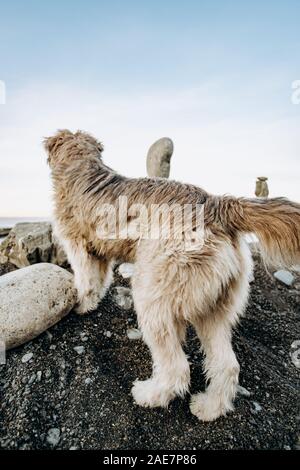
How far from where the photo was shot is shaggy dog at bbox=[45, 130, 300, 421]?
9.41 feet

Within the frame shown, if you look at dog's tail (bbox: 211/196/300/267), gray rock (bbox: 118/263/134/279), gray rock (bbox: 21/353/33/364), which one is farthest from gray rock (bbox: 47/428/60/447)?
gray rock (bbox: 118/263/134/279)

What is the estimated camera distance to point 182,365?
10.2 ft

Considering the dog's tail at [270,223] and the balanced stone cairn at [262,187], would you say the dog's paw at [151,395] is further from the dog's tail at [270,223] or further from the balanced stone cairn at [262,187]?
the balanced stone cairn at [262,187]

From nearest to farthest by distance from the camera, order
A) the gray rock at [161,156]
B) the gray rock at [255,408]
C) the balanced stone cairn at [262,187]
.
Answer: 1. the gray rock at [255,408]
2. the gray rock at [161,156]
3. the balanced stone cairn at [262,187]

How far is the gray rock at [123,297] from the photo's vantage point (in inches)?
189

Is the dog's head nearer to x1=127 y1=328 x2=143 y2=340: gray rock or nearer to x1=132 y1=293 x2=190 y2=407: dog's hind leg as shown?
x1=132 y1=293 x2=190 y2=407: dog's hind leg

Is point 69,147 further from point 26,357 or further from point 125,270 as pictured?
point 26,357

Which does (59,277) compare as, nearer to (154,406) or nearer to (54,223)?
(54,223)

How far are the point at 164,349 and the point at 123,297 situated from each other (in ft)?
6.43

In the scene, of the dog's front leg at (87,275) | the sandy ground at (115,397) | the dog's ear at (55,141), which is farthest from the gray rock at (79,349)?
the dog's ear at (55,141)

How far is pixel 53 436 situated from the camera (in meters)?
2.95

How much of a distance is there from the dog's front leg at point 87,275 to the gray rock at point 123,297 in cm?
42

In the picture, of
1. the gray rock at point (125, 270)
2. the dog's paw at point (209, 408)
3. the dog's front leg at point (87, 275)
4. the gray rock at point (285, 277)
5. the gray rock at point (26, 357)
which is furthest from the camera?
the gray rock at point (285, 277)

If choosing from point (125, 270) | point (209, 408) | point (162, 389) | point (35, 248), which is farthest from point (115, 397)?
point (35, 248)
